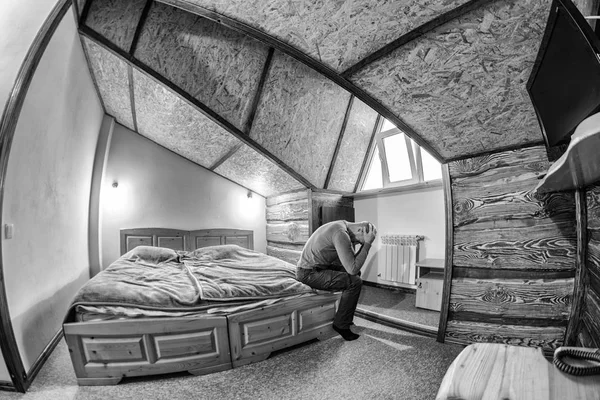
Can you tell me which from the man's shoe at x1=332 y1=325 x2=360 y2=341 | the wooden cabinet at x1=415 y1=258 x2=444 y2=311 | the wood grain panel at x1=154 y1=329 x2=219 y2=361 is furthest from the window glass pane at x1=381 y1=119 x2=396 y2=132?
the wood grain panel at x1=154 y1=329 x2=219 y2=361

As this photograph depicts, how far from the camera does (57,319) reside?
2.64m

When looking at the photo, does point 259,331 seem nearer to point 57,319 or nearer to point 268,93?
point 57,319

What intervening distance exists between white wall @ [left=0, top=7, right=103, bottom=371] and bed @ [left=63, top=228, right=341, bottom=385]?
44 cm

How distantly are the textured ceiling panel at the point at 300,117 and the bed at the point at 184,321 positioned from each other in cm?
172

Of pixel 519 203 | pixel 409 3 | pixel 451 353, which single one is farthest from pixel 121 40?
pixel 451 353

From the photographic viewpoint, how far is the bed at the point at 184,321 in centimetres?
192

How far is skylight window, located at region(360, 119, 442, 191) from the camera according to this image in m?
4.04

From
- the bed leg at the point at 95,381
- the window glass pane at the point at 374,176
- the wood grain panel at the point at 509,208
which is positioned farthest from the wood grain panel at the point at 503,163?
the bed leg at the point at 95,381

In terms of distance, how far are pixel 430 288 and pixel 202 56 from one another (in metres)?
3.94

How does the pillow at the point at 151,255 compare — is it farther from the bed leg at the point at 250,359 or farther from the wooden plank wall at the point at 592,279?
the wooden plank wall at the point at 592,279

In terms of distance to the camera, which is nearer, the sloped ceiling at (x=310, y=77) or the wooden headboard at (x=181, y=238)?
the sloped ceiling at (x=310, y=77)

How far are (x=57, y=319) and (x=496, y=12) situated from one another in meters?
4.32

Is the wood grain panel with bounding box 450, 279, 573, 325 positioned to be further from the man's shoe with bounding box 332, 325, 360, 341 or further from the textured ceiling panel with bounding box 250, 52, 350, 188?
the textured ceiling panel with bounding box 250, 52, 350, 188

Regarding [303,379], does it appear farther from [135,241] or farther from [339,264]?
[135,241]
